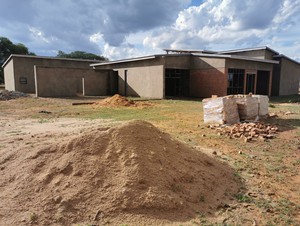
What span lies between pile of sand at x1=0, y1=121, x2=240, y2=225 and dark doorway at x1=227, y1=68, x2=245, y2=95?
18976 millimetres

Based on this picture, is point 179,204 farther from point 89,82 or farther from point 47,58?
point 47,58

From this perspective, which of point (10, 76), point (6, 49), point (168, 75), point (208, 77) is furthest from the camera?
point (6, 49)

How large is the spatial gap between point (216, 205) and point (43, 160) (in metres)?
2.84

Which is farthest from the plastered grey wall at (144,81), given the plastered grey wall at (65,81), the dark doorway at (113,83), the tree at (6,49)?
the tree at (6,49)

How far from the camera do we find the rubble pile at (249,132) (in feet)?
23.9

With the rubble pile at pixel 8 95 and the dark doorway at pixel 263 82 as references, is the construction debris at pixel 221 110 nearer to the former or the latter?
the rubble pile at pixel 8 95

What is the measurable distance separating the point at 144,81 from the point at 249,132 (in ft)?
54.2

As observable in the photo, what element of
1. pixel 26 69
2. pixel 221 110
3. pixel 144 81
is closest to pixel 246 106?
pixel 221 110

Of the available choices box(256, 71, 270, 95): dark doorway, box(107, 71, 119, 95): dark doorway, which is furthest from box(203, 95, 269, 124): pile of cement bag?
box(107, 71, 119, 95): dark doorway

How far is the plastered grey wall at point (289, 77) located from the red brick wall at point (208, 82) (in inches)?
426

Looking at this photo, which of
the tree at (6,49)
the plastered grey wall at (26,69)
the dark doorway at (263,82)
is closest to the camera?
the dark doorway at (263,82)

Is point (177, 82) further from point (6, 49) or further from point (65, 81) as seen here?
point (6, 49)

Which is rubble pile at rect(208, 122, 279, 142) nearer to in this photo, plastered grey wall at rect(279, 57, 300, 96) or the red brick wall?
the red brick wall

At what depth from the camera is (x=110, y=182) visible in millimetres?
3504
